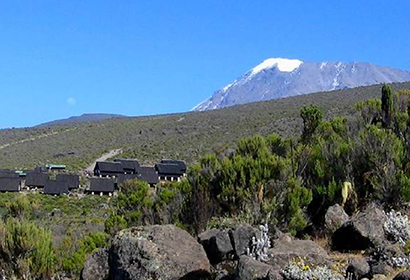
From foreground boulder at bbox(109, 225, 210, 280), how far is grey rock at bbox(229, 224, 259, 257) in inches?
20.9

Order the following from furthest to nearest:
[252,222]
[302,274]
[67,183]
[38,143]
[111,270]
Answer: [38,143] < [67,183] < [252,222] < [111,270] < [302,274]

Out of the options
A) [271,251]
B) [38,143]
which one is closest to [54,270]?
[271,251]

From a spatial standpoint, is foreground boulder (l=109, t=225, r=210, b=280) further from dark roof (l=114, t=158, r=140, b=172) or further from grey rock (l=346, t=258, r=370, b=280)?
dark roof (l=114, t=158, r=140, b=172)

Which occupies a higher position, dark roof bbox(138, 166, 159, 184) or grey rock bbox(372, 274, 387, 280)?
grey rock bbox(372, 274, 387, 280)

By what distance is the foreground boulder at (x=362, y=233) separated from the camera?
924cm

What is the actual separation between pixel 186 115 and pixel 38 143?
85.5 ft

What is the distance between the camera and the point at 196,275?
28.1 feet

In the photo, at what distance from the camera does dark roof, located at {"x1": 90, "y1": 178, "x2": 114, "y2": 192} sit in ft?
186

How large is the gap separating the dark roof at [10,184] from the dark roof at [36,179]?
131cm

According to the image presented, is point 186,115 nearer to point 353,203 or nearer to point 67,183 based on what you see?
point 67,183

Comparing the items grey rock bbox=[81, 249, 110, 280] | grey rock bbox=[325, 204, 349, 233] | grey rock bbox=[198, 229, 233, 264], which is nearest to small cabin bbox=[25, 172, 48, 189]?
grey rock bbox=[81, 249, 110, 280]

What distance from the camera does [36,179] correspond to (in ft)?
196

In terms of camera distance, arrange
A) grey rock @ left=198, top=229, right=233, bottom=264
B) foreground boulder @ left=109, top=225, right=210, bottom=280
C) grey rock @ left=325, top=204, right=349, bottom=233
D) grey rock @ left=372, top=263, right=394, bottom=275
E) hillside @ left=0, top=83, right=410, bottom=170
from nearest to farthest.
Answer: grey rock @ left=372, top=263, right=394, bottom=275, foreground boulder @ left=109, top=225, right=210, bottom=280, grey rock @ left=198, top=229, right=233, bottom=264, grey rock @ left=325, top=204, right=349, bottom=233, hillside @ left=0, top=83, right=410, bottom=170

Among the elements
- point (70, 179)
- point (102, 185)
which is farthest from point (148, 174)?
point (70, 179)
